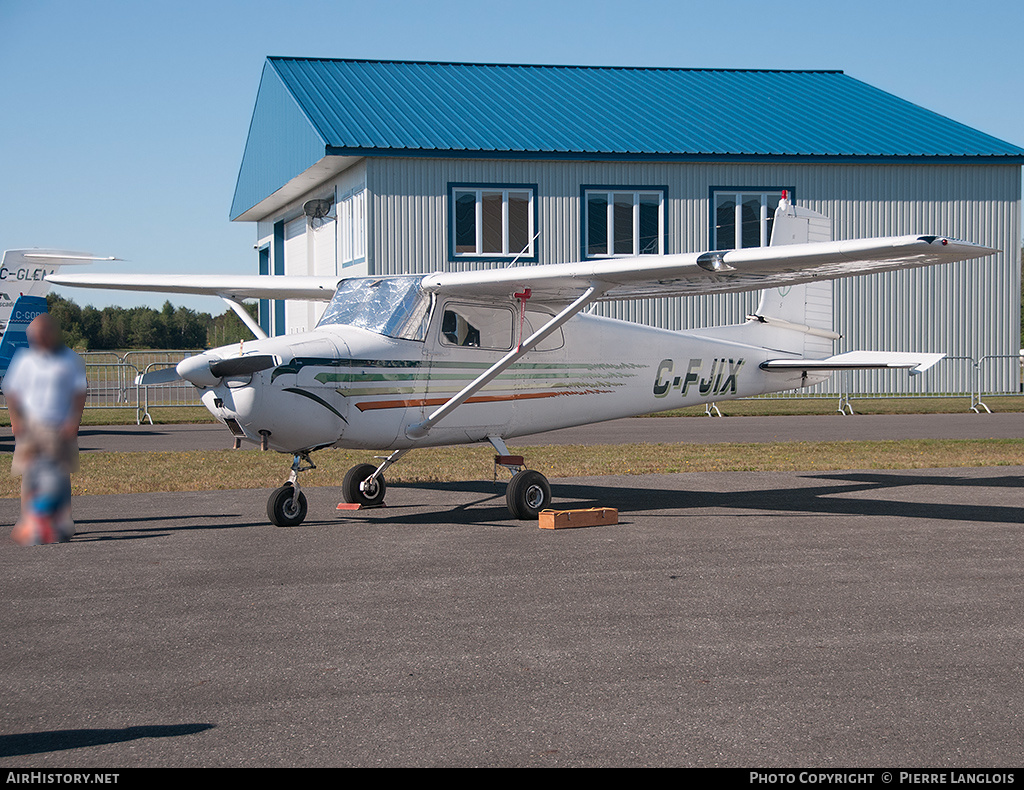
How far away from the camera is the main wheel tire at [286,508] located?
10078 mm

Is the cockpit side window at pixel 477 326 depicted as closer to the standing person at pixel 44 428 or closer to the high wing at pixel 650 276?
the high wing at pixel 650 276

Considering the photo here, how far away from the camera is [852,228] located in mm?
30625

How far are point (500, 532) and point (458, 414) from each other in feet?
5.23

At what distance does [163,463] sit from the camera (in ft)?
52.1

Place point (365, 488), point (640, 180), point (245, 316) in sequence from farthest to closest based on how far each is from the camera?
point (640, 180)
point (365, 488)
point (245, 316)

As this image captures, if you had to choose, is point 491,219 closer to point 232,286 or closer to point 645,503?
point 232,286

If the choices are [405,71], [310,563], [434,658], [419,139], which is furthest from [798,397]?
[434,658]

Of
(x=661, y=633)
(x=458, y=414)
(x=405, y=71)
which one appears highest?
(x=405, y=71)

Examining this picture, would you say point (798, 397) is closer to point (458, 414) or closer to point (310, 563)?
point (458, 414)

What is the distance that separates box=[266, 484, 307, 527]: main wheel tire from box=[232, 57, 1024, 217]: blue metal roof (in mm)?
18617

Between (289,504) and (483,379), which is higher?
(483,379)

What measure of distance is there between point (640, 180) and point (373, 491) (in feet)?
65.6

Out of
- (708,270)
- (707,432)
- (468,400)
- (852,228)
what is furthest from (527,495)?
(852,228)
